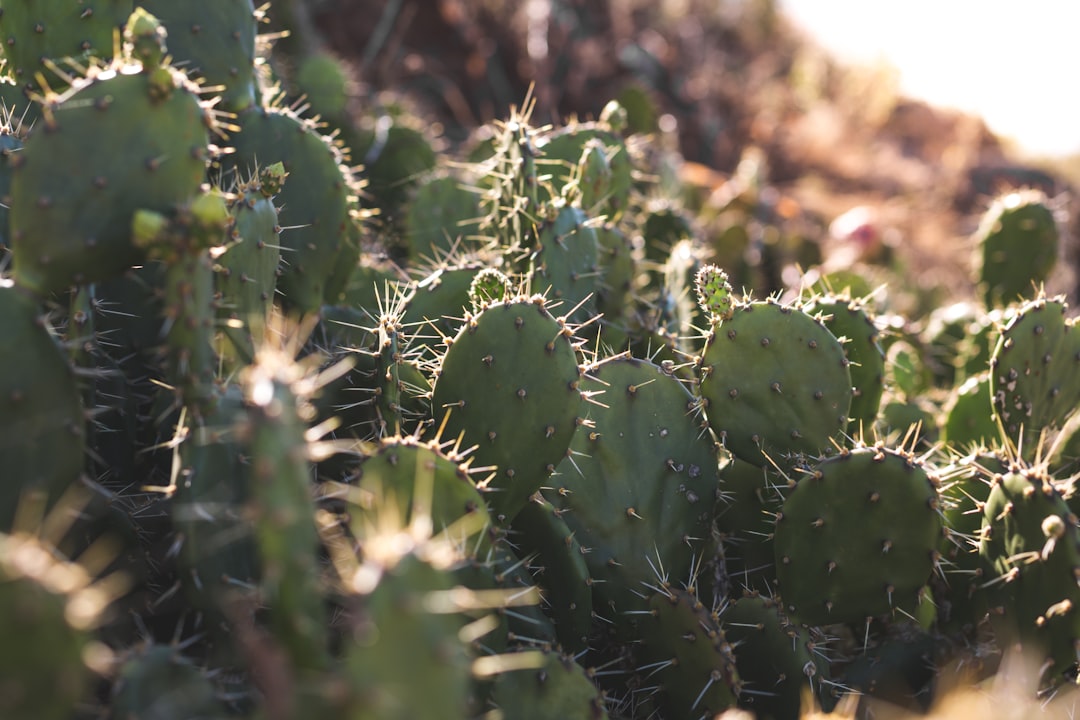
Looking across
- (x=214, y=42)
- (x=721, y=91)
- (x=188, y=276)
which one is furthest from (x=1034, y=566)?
(x=721, y=91)

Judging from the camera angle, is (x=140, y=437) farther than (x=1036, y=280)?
No

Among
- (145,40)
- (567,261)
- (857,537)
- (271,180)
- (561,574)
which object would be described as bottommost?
(561,574)

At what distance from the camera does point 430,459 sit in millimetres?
1376

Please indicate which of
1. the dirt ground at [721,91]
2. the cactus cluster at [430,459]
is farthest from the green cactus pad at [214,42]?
the dirt ground at [721,91]

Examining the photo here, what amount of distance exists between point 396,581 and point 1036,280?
306 cm

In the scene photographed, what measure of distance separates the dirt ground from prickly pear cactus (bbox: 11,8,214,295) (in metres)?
3.13

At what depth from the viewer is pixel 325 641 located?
1.04 m

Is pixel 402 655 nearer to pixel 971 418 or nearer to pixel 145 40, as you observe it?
pixel 145 40

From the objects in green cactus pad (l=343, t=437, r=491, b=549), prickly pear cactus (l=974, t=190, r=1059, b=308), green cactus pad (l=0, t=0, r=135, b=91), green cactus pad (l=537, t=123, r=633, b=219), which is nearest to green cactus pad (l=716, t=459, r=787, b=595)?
green cactus pad (l=343, t=437, r=491, b=549)

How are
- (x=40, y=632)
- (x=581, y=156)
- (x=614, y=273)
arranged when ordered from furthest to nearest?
(x=581, y=156)
(x=614, y=273)
(x=40, y=632)

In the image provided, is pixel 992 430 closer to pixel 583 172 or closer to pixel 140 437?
pixel 583 172

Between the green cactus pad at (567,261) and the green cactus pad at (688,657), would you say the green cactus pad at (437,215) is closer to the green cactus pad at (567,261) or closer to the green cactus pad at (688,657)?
the green cactus pad at (567,261)

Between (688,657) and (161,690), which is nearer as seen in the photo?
(161,690)

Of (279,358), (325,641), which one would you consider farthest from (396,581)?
(279,358)
